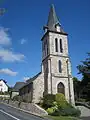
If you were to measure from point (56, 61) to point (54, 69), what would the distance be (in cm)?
184

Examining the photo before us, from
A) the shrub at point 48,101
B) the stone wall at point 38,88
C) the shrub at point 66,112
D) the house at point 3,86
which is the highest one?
the house at point 3,86

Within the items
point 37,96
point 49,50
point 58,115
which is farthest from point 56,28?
point 58,115

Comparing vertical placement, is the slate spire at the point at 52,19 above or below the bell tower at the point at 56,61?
A: above

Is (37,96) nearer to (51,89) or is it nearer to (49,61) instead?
(51,89)

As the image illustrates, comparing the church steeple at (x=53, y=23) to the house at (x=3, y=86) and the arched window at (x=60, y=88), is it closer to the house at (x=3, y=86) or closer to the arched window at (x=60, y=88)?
the arched window at (x=60, y=88)

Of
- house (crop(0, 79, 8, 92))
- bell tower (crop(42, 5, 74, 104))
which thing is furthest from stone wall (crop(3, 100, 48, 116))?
house (crop(0, 79, 8, 92))

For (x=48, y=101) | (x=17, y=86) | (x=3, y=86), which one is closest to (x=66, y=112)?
(x=48, y=101)

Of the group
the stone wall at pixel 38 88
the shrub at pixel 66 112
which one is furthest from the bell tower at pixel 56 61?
the shrub at pixel 66 112

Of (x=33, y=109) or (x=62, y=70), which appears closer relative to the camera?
(x=33, y=109)

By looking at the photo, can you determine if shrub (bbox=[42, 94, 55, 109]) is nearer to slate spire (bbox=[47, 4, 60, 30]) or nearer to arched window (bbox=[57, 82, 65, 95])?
arched window (bbox=[57, 82, 65, 95])

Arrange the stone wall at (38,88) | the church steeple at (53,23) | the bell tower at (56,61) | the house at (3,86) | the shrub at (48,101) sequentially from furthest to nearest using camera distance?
the house at (3,86), the church steeple at (53,23), the bell tower at (56,61), the stone wall at (38,88), the shrub at (48,101)

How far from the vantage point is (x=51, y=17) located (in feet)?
143

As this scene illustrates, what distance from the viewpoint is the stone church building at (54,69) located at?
36125mm

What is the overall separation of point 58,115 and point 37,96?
13043 millimetres
